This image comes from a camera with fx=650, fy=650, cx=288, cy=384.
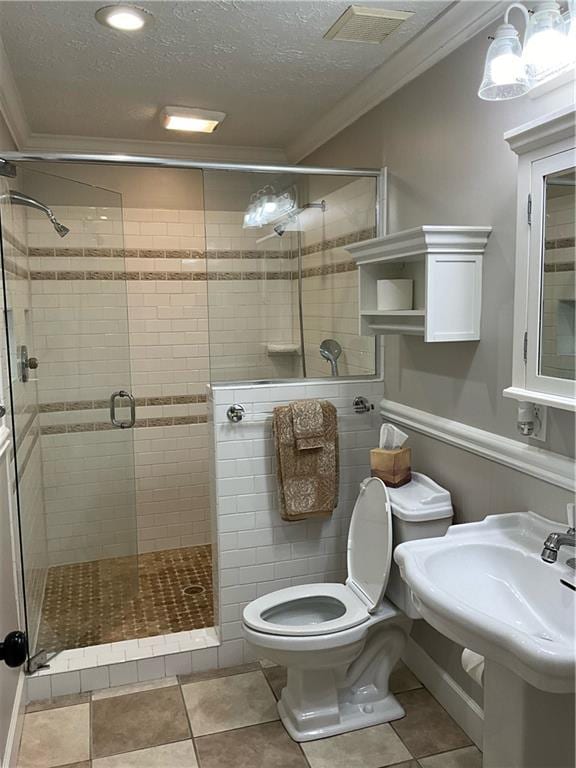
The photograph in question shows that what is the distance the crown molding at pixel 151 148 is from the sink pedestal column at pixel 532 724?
10.5 ft

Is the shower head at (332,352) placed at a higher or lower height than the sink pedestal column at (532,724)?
higher

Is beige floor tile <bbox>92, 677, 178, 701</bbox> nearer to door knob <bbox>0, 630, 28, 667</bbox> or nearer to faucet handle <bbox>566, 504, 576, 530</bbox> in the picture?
door knob <bbox>0, 630, 28, 667</bbox>

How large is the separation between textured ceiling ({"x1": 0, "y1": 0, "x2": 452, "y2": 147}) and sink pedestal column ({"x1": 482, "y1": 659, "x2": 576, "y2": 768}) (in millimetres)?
2050

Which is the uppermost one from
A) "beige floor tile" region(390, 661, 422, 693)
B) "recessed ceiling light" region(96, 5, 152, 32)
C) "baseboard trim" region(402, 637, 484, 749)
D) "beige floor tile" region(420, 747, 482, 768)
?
"recessed ceiling light" region(96, 5, 152, 32)

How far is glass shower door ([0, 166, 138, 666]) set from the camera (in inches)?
105

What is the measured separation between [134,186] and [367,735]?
311 centimetres

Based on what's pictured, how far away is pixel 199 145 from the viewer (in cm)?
385

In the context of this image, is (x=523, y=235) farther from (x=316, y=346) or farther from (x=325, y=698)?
(x=325, y=698)

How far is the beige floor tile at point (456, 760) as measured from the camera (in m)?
2.17

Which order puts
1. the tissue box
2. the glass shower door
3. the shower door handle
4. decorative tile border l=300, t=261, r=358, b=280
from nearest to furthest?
the tissue box < the glass shower door < decorative tile border l=300, t=261, r=358, b=280 < the shower door handle

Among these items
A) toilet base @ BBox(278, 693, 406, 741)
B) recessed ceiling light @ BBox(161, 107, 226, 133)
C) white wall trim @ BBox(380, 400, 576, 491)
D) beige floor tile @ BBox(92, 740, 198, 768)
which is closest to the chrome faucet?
white wall trim @ BBox(380, 400, 576, 491)

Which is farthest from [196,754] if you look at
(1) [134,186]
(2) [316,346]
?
(1) [134,186]

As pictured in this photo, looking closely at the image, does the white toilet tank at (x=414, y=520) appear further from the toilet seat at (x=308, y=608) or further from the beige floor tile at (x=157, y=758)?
the beige floor tile at (x=157, y=758)

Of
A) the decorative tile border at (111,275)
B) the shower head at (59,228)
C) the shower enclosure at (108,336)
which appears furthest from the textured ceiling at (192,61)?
the decorative tile border at (111,275)
